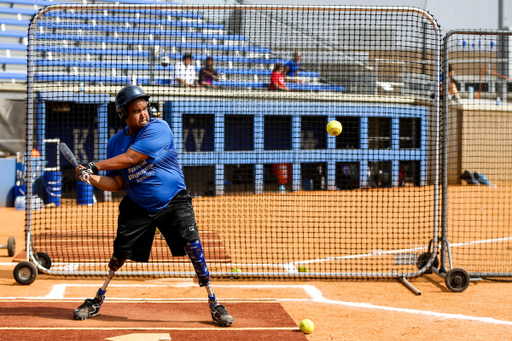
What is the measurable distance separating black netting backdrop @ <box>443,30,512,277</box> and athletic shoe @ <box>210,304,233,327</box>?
3645mm

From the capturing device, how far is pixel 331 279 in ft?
22.2

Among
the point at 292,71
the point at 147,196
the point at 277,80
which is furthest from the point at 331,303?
the point at 292,71

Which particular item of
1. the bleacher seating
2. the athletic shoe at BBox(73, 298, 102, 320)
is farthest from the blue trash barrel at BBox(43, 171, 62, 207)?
the athletic shoe at BBox(73, 298, 102, 320)

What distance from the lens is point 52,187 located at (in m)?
13.0

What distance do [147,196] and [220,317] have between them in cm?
130

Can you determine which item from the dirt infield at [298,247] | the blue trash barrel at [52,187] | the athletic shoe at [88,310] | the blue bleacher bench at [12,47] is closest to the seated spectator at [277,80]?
the dirt infield at [298,247]

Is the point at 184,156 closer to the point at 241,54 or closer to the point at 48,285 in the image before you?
the point at 241,54

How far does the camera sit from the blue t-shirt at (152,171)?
470 centimetres

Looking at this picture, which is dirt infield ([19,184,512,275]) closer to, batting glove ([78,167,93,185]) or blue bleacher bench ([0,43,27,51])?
batting glove ([78,167,93,185])

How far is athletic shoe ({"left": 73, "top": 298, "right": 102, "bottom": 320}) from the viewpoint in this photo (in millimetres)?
4891

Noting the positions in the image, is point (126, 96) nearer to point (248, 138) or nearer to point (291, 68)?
point (248, 138)

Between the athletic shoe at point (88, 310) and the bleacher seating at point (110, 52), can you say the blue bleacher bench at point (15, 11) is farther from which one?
the athletic shoe at point (88, 310)

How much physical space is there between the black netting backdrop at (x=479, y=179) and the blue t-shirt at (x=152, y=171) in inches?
147

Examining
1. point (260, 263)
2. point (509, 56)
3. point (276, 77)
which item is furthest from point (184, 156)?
point (509, 56)
